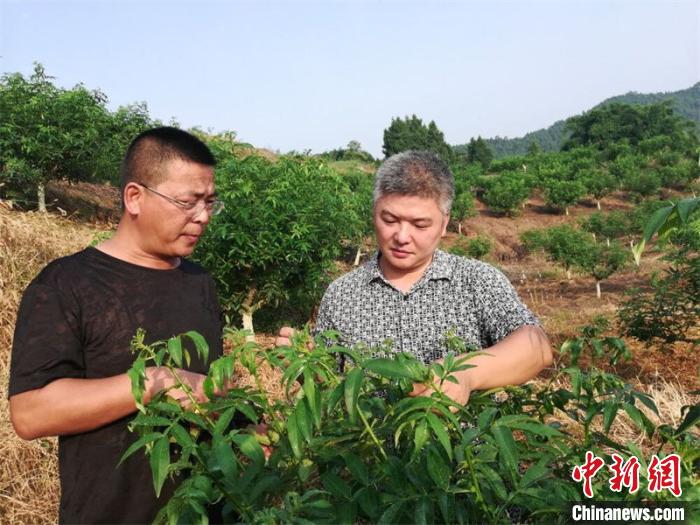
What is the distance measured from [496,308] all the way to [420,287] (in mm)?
242

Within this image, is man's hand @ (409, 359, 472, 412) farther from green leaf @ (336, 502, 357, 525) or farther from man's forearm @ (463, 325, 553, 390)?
green leaf @ (336, 502, 357, 525)

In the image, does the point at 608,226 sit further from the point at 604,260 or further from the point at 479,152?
the point at 479,152

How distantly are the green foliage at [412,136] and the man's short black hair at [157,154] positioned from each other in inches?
1917

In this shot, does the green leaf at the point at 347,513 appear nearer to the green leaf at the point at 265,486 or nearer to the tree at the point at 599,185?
the green leaf at the point at 265,486

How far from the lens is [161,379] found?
3.42 feet

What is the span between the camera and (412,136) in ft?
168

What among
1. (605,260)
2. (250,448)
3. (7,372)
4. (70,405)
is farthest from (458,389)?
(605,260)

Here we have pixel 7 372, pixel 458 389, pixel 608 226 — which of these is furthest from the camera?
pixel 608 226

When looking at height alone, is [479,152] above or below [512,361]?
above

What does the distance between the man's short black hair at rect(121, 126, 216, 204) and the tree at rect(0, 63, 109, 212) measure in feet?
32.8

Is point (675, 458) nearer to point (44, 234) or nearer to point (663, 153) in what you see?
point (44, 234)

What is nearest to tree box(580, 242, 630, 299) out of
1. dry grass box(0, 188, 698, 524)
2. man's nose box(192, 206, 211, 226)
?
dry grass box(0, 188, 698, 524)

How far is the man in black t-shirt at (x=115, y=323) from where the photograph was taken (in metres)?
1.28

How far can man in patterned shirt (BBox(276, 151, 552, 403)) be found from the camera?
1.62m
